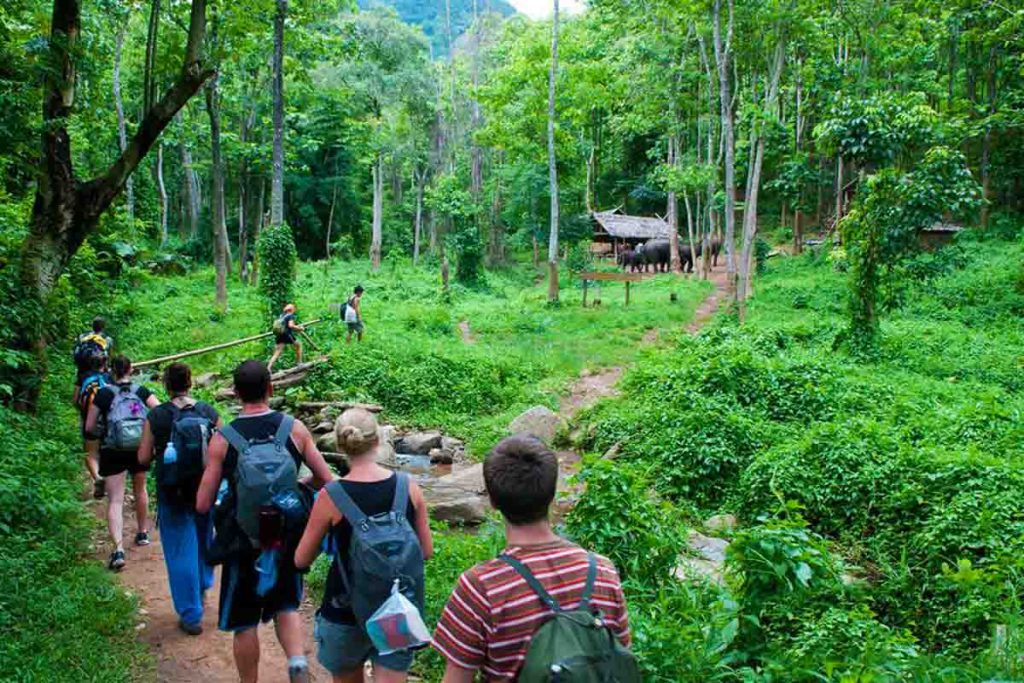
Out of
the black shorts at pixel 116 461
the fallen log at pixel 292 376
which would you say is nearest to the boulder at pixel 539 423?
the fallen log at pixel 292 376

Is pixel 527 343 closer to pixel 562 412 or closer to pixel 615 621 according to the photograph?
pixel 562 412

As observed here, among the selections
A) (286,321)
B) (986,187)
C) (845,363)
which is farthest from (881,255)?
(986,187)

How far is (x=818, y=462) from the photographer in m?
8.08

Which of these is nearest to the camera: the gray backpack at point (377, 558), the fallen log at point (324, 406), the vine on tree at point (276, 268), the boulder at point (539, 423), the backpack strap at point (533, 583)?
the backpack strap at point (533, 583)

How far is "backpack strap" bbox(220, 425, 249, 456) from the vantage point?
12.0 feet

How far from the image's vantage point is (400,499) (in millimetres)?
3180

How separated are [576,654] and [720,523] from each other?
6255 mm

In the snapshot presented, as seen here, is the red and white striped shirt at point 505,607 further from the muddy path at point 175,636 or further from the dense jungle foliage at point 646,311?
the muddy path at point 175,636

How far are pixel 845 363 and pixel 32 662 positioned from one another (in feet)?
40.5

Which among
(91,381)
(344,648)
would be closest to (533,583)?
(344,648)

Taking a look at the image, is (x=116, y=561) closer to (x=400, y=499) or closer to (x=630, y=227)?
(x=400, y=499)

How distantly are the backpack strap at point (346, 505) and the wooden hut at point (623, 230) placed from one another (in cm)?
3066

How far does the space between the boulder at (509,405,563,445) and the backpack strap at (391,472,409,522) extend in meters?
8.29

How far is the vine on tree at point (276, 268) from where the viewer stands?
1545 cm
